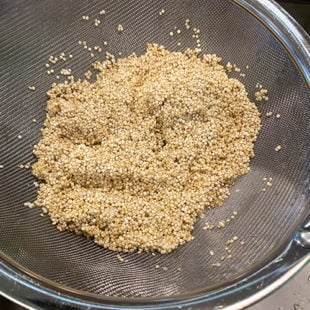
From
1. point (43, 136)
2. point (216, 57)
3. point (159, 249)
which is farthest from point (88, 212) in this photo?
point (216, 57)

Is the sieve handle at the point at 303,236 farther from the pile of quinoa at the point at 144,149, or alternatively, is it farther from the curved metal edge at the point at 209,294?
the pile of quinoa at the point at 144,149

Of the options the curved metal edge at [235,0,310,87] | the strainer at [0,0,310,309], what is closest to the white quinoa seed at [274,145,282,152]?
the strainer at [0,0,310,309]

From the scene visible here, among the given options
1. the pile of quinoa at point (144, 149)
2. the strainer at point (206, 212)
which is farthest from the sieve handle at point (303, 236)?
the pile of quinoa at point (144, 149)

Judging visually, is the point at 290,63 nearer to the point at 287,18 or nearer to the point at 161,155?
the point at 287,18

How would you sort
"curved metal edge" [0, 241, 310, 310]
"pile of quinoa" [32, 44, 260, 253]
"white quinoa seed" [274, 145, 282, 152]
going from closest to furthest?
1. "curved metal edge" [0, 241, 310, 310]
2. "pile of quinoa" [32, 44, 260, 253]
3. "white quinoa seed" [274, 145, 282, 152]

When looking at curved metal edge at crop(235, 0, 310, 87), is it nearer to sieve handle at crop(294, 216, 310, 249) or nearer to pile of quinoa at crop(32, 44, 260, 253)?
pile of quinoa at crop(32, 44, 260, 253)

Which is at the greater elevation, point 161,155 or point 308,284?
point 161,155
